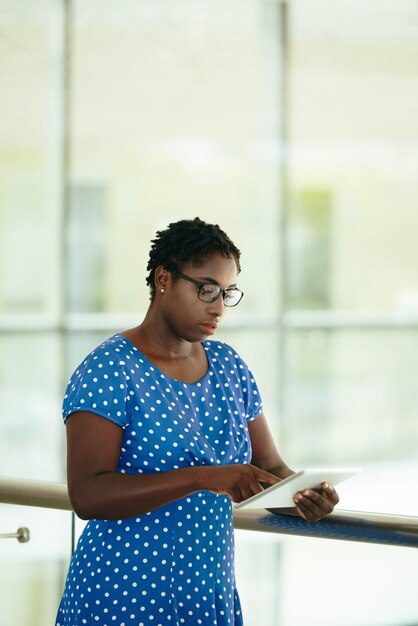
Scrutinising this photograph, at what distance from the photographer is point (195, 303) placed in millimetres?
1826

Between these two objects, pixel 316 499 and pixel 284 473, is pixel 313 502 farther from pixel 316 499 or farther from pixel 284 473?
pixel 284 473

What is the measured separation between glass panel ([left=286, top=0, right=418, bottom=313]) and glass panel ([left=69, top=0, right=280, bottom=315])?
0.68 feet

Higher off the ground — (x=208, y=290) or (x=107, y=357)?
(x=208, y=290)

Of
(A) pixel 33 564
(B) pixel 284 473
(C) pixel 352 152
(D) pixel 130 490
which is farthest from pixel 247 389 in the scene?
(C) pixel 352 152

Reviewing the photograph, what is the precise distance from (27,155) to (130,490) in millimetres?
5073

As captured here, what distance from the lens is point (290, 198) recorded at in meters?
6.91

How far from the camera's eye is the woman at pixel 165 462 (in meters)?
1.68

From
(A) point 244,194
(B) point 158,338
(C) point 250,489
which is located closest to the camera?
(C) point 250,489

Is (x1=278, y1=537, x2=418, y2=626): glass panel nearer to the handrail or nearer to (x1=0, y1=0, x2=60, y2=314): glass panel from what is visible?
the handrail

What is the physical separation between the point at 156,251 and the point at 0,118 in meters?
4.75

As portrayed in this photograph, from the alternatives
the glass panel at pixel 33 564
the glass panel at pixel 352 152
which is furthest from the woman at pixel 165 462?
the glass panel at pixel 352 152

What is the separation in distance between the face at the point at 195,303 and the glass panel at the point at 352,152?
5110 millimetres

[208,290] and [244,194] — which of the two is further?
[244,194]

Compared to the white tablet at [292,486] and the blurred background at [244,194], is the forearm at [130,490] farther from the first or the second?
the blurred background at [244,194]
